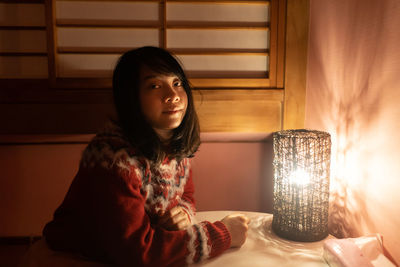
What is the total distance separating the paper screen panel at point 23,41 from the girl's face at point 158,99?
0.86 m

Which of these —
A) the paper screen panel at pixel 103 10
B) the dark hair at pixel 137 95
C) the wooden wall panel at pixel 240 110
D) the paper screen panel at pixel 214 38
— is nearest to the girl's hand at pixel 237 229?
the dark hair at pixel 137 95

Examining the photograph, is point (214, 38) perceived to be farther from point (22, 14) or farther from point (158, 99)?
point (22, 14)

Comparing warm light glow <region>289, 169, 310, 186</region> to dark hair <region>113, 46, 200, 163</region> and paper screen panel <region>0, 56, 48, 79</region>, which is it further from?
paper screen panel <region>0, 56, 48, 79</region>

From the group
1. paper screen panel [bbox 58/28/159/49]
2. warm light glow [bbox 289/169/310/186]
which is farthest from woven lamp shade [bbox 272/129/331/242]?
paper screen panel [bbox 58/28/159/49]

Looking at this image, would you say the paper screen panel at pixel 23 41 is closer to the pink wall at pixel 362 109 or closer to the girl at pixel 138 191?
the girl at pixel 138 191

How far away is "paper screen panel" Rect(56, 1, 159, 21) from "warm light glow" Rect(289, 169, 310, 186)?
104cm

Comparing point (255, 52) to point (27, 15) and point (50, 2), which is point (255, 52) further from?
point (27, 15)

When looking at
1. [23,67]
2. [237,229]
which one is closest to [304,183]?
[237,229]

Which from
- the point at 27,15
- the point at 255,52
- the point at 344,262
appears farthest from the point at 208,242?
the point at 27,15

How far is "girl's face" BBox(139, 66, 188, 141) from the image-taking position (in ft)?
3.22

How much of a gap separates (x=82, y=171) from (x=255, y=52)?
3.41ft

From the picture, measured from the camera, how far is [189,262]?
2.84 ft

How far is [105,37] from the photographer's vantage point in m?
1.50

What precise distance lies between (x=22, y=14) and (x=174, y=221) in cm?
130
